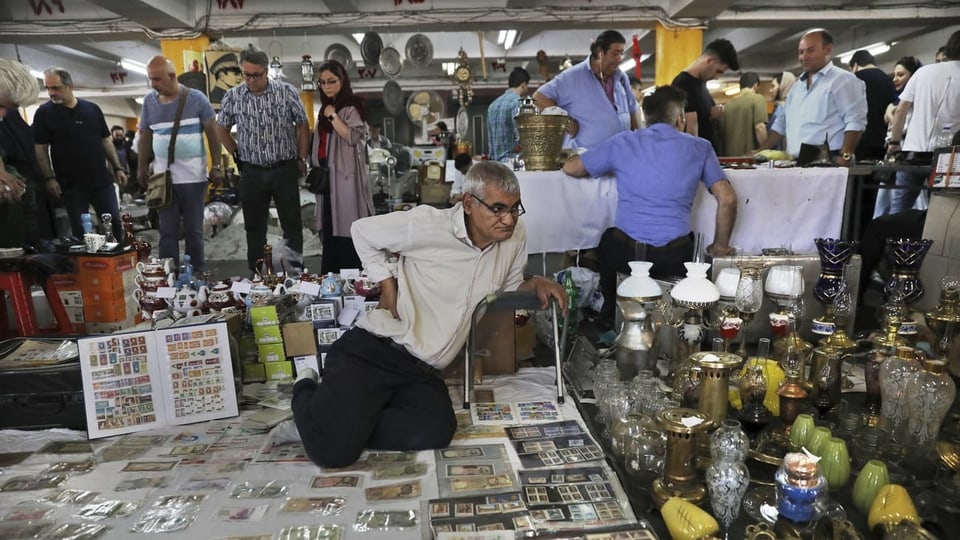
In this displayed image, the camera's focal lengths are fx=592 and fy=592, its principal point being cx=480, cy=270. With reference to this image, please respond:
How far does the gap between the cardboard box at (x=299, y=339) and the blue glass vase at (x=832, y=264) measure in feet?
7.99

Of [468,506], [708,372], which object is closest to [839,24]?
[708,372]

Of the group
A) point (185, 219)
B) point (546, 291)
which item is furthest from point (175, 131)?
point (546, 291)

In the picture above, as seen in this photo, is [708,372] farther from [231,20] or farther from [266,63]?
[231,20]

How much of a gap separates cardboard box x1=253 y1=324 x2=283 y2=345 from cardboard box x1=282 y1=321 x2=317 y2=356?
3 cm

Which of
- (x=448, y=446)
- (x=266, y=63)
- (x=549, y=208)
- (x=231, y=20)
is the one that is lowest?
(x=448, y=446)

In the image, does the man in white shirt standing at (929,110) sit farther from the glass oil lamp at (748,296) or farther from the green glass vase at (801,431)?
the green glass vase at (801,431)

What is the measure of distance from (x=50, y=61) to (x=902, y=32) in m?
16.9

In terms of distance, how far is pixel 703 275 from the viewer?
253 centimetres

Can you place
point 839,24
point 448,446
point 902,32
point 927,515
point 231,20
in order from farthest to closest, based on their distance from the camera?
point 902,32, point 839,24, point 231,20, point 448,446, point 927,515

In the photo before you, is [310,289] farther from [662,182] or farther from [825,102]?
[825,102]

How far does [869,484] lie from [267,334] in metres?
2.46

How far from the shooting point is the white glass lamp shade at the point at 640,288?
2.57 metres

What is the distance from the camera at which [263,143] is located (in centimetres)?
406

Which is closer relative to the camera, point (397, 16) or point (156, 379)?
point (156, 379)
